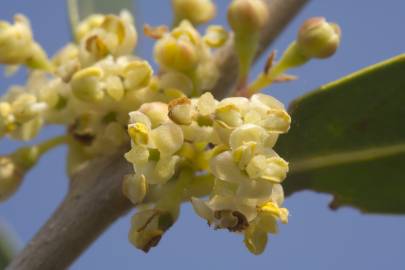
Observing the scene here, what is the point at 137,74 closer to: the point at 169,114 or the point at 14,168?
the point at 169,114

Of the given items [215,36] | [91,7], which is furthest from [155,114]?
[91,7]

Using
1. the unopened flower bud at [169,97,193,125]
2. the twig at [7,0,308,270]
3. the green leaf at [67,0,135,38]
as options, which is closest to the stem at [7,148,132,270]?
the twig at [7,0,308,270]

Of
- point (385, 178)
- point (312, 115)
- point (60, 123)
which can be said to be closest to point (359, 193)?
point (385, 178)

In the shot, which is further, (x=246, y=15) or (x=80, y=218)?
(x=246, y=15)

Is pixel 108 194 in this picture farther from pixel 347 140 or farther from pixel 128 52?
pixel 347 140

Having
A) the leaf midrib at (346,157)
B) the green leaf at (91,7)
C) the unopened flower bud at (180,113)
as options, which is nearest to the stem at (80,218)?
the unopened flower bud at (180,113)

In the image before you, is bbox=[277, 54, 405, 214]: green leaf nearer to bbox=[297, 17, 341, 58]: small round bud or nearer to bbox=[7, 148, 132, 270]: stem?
bbox=[297, 17, 341, 58]: small round bud

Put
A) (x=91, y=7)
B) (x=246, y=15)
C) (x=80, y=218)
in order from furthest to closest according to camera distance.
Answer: (x=91, y=7)
(x=246, y=15)
(x=80, y=218)
